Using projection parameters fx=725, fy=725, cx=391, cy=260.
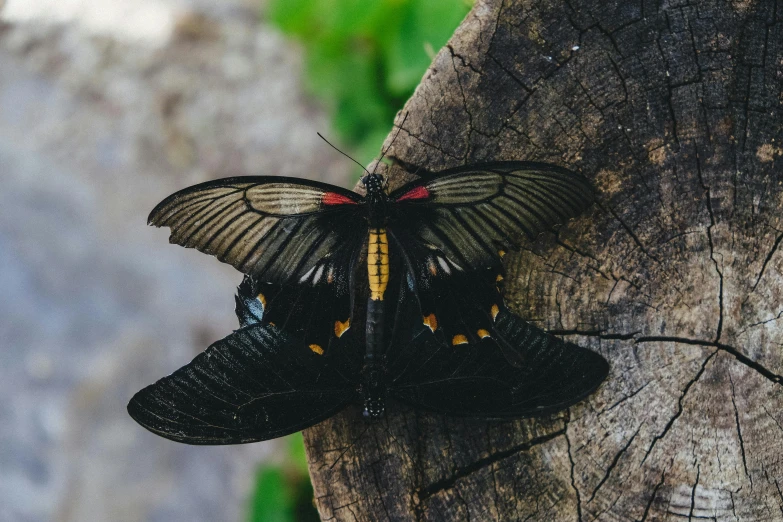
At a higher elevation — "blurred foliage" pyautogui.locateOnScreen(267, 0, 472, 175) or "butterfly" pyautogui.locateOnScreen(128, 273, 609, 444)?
"blurred foliage" pyautogui.locateOnScreen(267, 0, 472, 175)

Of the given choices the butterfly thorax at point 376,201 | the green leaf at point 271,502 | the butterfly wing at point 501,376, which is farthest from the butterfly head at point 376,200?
the green leaf at point 271,502

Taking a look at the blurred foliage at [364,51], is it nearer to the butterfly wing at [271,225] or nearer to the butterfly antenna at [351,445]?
the butterfly wing at [271,225]

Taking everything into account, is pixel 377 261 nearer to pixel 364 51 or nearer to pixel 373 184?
pixel 373 184

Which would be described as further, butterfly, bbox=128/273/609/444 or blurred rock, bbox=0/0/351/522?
blurred rock, bbox=0/0/351/522

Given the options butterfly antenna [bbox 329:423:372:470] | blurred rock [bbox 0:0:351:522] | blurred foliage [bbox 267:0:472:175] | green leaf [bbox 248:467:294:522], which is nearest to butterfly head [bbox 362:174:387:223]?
butterfly antenna [bbox 329:423:372:470]

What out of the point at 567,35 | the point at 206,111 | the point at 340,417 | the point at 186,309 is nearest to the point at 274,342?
the point at 340,417

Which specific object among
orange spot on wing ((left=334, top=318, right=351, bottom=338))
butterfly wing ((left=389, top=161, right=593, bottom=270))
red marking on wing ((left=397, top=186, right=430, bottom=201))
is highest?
red marking on wing ((left=397, top=186, right=430, bottom=201))

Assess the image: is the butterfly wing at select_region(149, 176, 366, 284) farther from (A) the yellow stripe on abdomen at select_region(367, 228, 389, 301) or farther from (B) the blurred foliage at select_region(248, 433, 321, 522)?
(B) the blurred foliage at select_region(248, 433, 321, 522)
